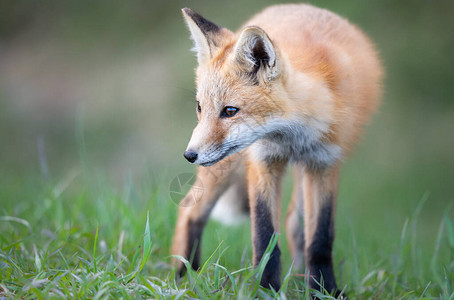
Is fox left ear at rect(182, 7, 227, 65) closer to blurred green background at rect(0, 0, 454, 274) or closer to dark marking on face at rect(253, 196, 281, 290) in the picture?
dark marking on face at rect(253, 196, 281, 290)

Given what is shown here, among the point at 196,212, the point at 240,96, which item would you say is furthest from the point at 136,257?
the point at 196,212

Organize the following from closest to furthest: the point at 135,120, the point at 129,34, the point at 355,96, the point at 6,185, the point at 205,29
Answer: the point at 205,29
the point at 355,96
the point at 6,185
the point at 135,120
the point at 129,34

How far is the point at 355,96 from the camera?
332 cm

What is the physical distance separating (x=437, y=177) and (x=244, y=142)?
555 centimetres

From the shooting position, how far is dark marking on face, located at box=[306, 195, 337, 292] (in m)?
3.28

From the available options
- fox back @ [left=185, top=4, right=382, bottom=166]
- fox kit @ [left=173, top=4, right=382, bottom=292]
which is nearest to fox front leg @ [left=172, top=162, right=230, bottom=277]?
fox kit @ [left=173, top=4, right=382, bottom=292]

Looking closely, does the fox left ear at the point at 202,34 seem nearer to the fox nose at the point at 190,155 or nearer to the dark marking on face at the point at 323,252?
the fox nose at the point at 190,155

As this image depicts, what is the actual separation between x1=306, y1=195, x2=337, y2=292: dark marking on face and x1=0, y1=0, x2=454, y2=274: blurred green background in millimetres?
1442

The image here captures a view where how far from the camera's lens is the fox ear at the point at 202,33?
3059 mm

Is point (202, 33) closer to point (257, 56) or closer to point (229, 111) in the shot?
point (257, 56)

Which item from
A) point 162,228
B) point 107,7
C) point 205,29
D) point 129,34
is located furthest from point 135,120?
point 205,29

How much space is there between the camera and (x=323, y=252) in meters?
3.31

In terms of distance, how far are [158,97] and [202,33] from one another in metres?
6.25

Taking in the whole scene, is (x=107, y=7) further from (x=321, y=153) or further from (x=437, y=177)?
(x=321, y=153)
